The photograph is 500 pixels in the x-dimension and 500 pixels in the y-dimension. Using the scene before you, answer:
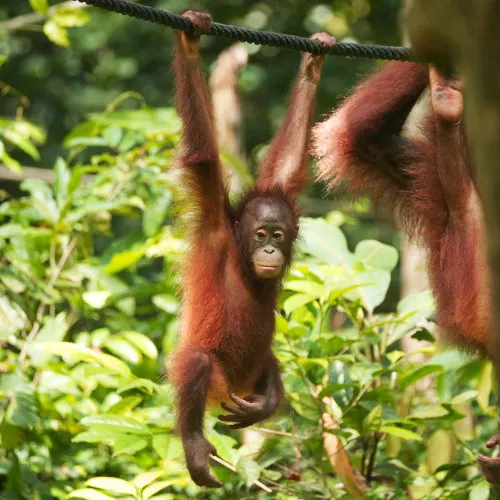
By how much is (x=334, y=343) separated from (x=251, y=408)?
0.49 meters

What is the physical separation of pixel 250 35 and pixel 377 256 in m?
1.35

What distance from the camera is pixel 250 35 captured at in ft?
8.07

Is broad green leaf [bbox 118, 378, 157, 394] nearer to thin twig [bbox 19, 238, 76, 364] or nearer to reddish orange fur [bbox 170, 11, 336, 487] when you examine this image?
reddish orange fur [bbox 170, 11, 336, 487]

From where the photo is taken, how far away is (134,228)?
26.4 feet

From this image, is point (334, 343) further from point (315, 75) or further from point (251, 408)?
point (315, 75)

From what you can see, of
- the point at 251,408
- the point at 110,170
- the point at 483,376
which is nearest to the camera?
the point at 251,408

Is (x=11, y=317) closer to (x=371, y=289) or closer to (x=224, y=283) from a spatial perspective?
(x=224, y=283)

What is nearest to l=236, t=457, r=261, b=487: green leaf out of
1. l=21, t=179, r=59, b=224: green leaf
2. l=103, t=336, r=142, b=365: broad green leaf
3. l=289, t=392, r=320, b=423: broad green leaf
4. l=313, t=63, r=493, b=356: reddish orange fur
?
l=289, t=392, r=320, b=423: broad green leaf

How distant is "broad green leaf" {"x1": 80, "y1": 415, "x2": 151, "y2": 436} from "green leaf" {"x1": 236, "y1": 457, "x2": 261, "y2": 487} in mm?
303

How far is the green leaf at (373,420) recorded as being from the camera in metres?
2.93

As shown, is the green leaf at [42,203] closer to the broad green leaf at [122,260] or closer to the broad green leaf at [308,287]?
the broad green leaf at [122,260]

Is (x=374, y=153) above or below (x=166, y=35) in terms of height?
below

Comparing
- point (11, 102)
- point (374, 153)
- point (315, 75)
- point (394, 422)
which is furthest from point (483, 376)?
point (11, 102)

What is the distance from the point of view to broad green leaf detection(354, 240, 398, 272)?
351 cm
